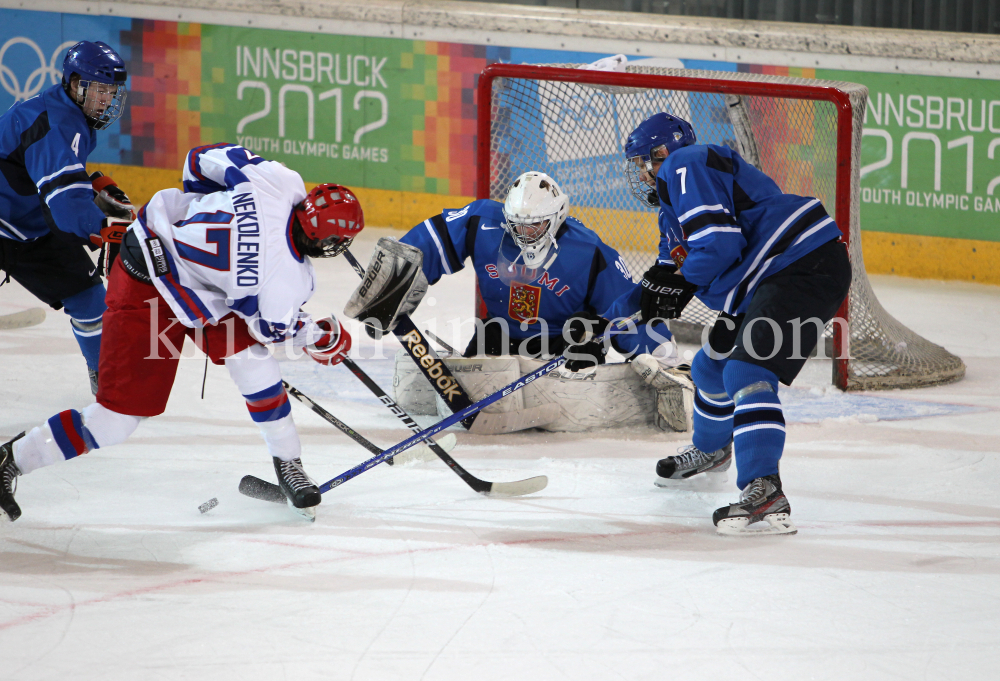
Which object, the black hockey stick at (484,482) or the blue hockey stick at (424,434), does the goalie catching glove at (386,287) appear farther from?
the blue hockey stick at (424,434)

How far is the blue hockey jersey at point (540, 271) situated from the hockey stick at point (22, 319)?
2031mm

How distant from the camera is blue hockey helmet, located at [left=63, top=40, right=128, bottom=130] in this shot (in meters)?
3.40

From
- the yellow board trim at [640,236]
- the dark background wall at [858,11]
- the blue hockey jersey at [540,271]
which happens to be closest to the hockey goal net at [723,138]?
the yellow board trim at [640,236]

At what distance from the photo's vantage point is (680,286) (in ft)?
9.62

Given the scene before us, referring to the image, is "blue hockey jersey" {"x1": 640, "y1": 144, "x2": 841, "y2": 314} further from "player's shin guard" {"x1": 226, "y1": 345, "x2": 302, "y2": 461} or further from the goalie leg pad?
"player's shin guard" {"x1": 226, "y1": 345, "x2": 302, "y2": 461}

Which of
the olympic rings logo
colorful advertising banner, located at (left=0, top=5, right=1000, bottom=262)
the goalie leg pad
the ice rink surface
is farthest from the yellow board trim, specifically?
the ice rink surface

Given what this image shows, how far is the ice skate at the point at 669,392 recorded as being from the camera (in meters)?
3.61

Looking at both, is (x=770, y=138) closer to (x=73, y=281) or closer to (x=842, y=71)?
(x=842, y=71)

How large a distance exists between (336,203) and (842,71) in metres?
4.05

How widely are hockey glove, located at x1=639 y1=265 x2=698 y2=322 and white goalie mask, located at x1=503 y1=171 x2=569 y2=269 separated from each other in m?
0.46

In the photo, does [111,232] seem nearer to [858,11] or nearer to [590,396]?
[590,396]

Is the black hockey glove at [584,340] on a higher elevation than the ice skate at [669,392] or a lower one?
higher

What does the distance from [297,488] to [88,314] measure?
133 centimetres

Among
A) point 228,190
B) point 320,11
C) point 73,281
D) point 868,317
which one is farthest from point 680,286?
point 320,11
